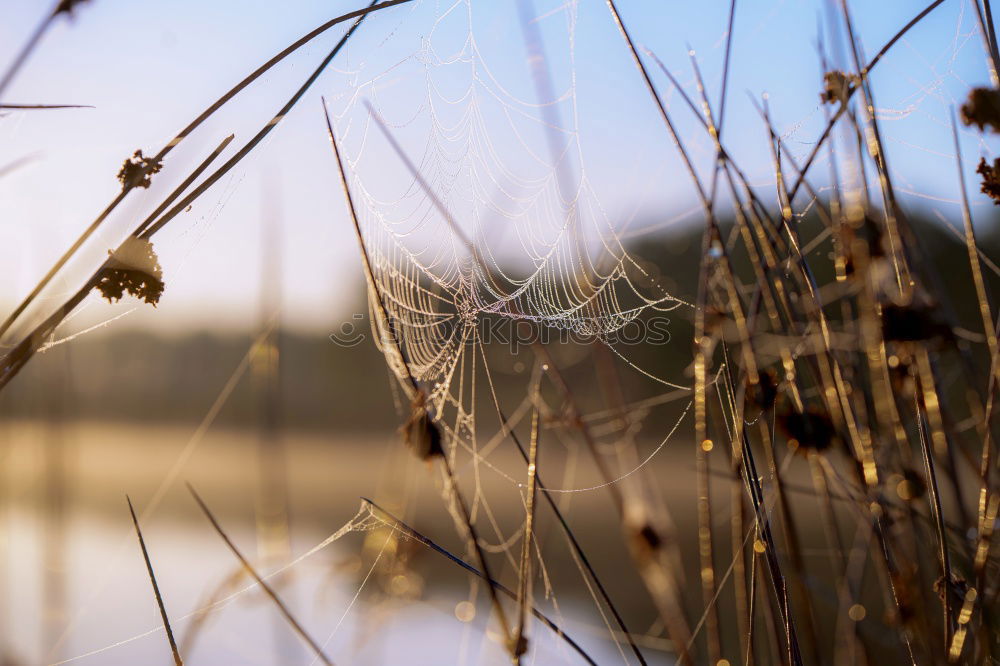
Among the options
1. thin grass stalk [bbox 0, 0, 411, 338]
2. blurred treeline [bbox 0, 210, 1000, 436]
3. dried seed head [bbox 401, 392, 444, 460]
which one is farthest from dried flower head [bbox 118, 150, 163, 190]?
blurred treeline [bbox 0, 210, 1000, 436]

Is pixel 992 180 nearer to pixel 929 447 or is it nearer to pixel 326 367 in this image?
pixel 929 447

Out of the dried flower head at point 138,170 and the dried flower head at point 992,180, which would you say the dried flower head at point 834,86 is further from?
the dried flower head at point 138,170

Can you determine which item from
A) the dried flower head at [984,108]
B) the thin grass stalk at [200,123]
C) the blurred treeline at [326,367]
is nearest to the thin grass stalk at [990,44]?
the dried flower head at [984,108]

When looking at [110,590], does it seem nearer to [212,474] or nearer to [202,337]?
[212,474]

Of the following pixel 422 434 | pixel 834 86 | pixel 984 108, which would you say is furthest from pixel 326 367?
pixel 984 108

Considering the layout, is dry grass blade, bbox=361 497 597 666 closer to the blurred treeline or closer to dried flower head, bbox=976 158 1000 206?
dried flower head, bbox=976 158 1000 206

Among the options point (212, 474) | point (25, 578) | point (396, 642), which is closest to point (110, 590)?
point (25, 578)
